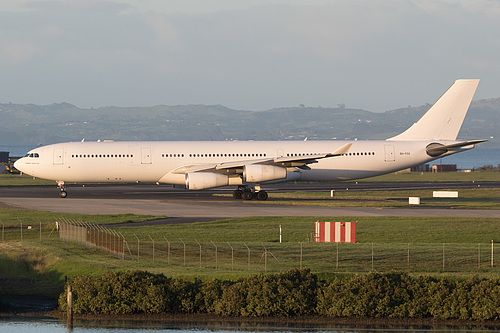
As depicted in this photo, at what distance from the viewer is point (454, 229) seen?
41250mm

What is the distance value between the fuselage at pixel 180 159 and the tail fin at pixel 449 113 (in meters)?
1.70

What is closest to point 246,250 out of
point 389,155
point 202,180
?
point 202,180

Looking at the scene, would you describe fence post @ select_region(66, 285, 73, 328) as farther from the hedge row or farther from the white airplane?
the white airplane

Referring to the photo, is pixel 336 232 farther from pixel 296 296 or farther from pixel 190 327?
pixel 190 327

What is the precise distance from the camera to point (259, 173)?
58531mm

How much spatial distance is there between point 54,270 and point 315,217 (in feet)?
66.1

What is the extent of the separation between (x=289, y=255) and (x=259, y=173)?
83.4 ft

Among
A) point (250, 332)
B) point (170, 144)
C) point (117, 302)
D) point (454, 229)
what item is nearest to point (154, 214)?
point (170, 144)

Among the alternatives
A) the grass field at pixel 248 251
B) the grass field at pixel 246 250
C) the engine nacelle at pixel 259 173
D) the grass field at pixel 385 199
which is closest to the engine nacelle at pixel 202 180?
the engine nacelle at pixel 259 173

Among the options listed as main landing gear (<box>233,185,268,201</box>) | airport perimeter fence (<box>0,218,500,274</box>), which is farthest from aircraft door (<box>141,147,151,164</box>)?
airport perimeter fence (<box>0,218,500,274</box>)

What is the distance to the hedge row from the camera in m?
25.0

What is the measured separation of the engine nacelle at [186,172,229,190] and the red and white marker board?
21.4 metres

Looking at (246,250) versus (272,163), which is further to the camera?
(272,163)

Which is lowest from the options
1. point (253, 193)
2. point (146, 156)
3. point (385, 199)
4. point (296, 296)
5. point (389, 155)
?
point (296, 296)
